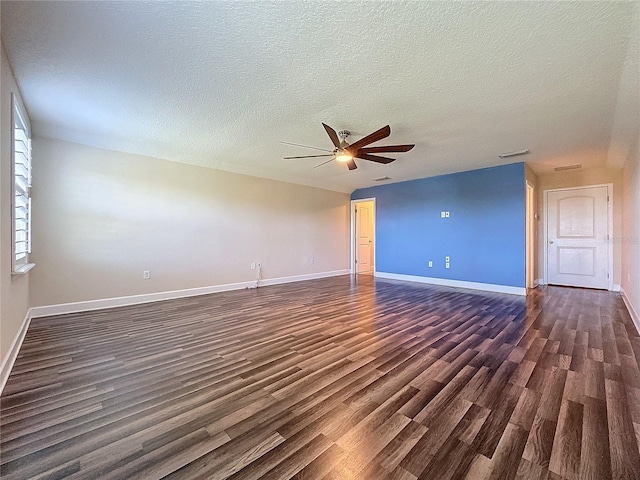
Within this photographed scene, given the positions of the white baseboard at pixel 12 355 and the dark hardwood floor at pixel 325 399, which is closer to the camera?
the dark hardwood floor at pixel 325 399

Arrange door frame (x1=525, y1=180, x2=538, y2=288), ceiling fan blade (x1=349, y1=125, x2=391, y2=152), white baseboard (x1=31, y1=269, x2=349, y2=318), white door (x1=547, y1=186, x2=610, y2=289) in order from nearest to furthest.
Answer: ceiling fan blade (x1=349, y1=125, x2=391, y2=152) → white baseboard (x1=31, y1=269, x2=349, y2=318) → door frame (x1=525, y1=180, x2=538, y2=288) → white door (x1=547, y1=186, x2=610, y2=289)

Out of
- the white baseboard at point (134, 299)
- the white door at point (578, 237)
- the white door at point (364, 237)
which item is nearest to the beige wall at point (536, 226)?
the white door at point (578, 237)

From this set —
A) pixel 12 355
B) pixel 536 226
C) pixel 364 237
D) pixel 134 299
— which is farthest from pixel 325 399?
pixel 364 237

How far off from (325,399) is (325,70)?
2.50 m

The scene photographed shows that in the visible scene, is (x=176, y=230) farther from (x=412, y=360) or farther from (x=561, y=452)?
(x=561, y=452)

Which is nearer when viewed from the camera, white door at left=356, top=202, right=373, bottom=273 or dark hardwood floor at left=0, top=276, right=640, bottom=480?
dark hardwood floor at left=0, top=276, right=640, bottom=480

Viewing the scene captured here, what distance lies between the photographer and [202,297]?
15.8ft

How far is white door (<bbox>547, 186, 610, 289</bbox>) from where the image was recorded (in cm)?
534

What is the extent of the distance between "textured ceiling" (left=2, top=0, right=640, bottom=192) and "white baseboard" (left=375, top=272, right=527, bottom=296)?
2574 mm

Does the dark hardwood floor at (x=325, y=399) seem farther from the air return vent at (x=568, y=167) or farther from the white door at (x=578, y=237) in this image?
the air return vent at (x=568, y=167)

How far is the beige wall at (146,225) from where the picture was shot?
372 cm

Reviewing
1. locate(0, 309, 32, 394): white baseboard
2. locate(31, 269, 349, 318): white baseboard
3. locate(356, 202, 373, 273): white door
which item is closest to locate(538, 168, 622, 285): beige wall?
locate(356, 202, 373, 273): white door

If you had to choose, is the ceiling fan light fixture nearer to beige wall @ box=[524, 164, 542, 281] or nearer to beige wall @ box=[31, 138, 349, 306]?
beige wall @ box=[31, 138, 349, 306]

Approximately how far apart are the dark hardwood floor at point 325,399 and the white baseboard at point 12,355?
0.24 ft
